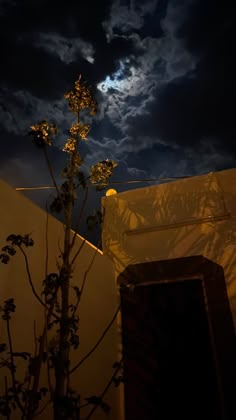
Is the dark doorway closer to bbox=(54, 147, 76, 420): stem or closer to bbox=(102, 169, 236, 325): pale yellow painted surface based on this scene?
bbox=(102, 169, 236, 325): pale yellow painted surface

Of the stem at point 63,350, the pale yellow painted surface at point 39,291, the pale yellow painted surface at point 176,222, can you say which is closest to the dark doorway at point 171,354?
the pale yellow painted surface at point 39,291

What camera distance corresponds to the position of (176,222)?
17.1 feet

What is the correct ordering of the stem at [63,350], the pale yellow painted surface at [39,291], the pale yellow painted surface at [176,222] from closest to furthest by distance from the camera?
the stem at [63,350], the pale yellow painted surface at [39,291], the pale yellow painted surface at [176,222]

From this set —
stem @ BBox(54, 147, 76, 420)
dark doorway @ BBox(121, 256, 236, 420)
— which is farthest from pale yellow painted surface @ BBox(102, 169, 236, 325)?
stem @ BBox(54, 147, 76, 420)

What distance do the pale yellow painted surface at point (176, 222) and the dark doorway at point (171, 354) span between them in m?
0.46

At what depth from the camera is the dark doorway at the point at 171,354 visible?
4.18 meters

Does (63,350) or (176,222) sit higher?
(176,222)

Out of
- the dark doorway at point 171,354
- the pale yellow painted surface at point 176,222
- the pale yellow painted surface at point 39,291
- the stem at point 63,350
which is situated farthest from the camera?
the pale yellow painted surface at point 176,222

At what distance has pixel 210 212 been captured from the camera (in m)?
5.10

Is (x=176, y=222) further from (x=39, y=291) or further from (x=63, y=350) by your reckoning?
(x=63, y=350)

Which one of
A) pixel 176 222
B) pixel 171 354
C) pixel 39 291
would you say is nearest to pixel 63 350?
pixel 39 291

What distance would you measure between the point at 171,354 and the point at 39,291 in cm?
232

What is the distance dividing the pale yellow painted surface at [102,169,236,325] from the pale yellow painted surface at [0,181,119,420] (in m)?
0.56

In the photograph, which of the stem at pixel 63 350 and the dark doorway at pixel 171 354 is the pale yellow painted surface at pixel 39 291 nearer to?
the dark doorway at pixel 171 354
